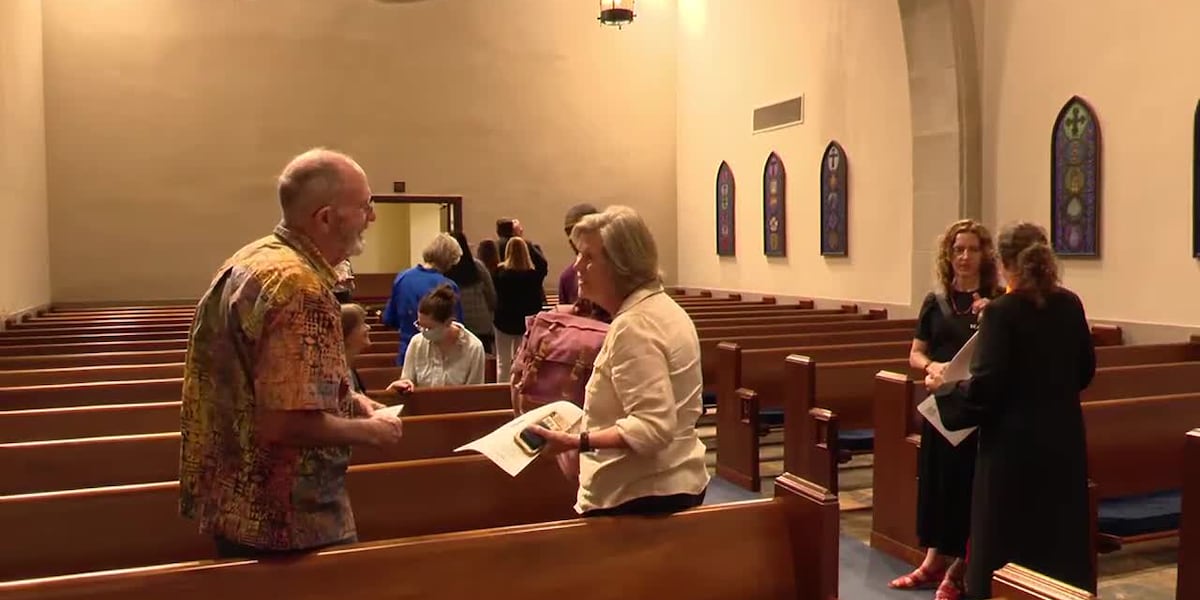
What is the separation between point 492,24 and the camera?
12.2 metres

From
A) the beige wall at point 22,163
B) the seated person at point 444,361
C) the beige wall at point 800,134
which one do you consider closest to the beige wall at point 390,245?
the beige wall at point 800,134

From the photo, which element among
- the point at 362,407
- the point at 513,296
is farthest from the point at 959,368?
the point at 513,296

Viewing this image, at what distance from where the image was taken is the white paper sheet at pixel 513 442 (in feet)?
6.30

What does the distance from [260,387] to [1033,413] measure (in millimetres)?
2100

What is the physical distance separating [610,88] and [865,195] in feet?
15.2

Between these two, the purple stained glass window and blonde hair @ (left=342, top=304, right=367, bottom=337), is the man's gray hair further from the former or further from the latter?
the purple stained glass window

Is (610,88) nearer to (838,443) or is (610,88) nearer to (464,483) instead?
(838,443)

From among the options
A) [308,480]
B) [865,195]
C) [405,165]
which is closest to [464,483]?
[308,480]

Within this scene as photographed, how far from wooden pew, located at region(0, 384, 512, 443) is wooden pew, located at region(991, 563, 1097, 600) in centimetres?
244

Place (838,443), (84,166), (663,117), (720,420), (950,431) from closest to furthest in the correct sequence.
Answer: (950,431) → (838,443) → (720,420) → (84,166) → (663,117)

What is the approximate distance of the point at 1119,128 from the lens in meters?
6.44

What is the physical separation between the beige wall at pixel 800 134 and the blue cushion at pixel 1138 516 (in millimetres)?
4867

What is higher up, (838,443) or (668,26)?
(668,26)

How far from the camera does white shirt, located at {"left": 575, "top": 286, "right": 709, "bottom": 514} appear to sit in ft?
6.71
